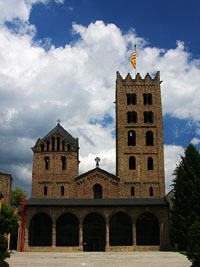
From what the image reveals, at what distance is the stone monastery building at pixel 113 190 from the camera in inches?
1480

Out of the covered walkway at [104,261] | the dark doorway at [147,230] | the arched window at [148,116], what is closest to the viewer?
the covered walkway at [104,261]

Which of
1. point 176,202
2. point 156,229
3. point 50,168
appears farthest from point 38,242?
point 176,202

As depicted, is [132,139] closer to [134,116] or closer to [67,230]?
[134,116]

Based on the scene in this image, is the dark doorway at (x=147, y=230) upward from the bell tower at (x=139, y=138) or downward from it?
downward

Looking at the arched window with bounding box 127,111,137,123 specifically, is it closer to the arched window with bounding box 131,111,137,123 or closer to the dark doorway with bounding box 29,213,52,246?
the arched window with bounding box 131,111,137,123

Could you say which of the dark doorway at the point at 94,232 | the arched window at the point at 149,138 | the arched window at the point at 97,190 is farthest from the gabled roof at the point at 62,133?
the dark doorway at the point at 94,232

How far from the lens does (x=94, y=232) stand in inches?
1507

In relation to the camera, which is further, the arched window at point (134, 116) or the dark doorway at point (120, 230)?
the arched window at point (134, 116)

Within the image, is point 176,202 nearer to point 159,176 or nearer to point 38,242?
point 159,176

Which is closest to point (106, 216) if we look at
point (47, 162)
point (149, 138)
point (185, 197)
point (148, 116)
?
point (185, 197)

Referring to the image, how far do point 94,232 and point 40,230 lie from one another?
22.1 feet

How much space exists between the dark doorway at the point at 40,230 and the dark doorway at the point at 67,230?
111 centimetres

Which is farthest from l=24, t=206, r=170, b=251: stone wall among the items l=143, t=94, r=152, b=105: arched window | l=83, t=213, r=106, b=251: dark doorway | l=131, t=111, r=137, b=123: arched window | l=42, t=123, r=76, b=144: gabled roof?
l=143, t=94, r=152, b=105: arched window

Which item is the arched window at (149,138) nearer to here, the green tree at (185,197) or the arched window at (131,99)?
the arched window at (131,99)
